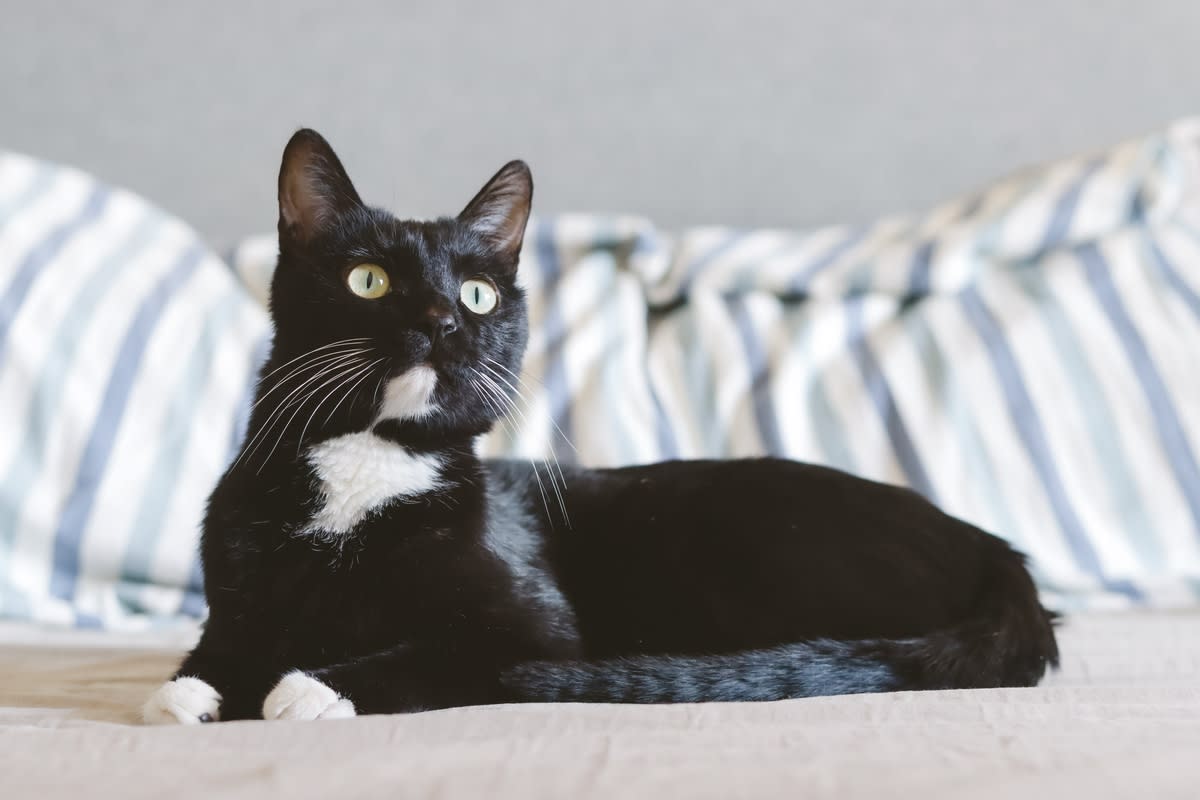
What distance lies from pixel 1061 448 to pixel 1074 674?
583 mm

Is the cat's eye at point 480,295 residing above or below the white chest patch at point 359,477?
above

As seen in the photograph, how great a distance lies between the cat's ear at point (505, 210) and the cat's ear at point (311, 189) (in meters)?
0.12

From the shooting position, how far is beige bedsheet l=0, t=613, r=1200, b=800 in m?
0.55

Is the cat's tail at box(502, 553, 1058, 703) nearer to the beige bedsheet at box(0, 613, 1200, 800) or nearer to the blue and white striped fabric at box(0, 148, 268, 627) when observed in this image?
the beige bedsheet at box(0, 613, 1200, 800)

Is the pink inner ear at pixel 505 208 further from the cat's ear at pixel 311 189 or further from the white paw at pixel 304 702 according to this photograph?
the white paw at pixel 304 702

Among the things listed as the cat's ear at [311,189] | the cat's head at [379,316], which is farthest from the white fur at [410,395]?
the cat's ear at [311,189]

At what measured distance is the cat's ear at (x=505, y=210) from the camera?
1.05 metres

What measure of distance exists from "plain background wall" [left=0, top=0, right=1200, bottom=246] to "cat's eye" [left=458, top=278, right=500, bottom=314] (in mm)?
1009

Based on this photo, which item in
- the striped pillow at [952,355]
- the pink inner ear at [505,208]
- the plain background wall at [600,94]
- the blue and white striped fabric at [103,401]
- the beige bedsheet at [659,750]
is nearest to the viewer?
the beige bedsheet at [659,750]

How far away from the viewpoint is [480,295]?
0.98 m

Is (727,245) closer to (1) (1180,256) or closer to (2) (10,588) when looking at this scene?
(1) (1180,256)

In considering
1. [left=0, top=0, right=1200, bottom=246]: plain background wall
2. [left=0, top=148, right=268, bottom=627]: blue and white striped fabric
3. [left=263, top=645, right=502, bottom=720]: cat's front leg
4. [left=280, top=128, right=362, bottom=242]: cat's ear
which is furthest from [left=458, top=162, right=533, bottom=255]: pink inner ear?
[left=0, top=0, right=1200, bottom=246]: plain background wall

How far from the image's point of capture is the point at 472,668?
0.84m

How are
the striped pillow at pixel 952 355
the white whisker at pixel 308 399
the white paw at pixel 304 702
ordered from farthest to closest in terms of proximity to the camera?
the striped pillow at pixel 952 355 < the white whisker at pixel 308 399 < the white paw at pixel 304 702
